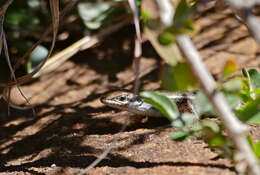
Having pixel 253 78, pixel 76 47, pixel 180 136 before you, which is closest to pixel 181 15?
pixel 180 136

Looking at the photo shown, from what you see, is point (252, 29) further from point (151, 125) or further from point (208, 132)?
point (151, 125)

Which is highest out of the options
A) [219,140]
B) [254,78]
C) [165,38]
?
[165,38]

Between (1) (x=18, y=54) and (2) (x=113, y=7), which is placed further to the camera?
(1) (x=18, y=54)

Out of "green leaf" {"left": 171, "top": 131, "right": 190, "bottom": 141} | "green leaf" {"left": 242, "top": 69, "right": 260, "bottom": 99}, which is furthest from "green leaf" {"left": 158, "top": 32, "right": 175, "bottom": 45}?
"green leaf" {"left": 242, "top": 69, "right": 260, "bottom": 99}

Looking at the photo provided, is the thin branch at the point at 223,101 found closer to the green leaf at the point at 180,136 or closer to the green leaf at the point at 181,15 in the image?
the green leaf at the point at 181,15

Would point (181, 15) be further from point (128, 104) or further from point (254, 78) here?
point (128, 104)

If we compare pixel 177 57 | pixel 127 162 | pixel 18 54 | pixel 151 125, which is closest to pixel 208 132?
pixel 177 57
